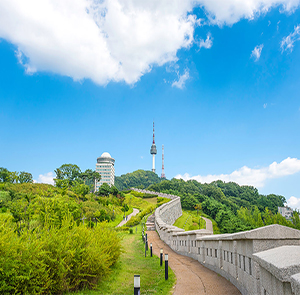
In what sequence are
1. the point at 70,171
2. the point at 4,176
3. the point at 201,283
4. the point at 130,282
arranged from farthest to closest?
the point at 70,171
the point at 4,176
the point at 130,282
the point at 201,283

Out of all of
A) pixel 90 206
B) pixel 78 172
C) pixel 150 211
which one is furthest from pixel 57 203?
pixel 78 172

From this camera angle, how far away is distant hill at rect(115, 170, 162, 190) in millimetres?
167000

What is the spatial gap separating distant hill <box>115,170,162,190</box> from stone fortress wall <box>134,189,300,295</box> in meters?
155

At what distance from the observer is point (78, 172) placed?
286 ft

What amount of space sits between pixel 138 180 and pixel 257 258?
560ft

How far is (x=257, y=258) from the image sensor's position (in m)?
3.67

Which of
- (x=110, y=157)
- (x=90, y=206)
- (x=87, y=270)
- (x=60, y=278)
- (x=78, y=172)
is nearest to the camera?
(x=60, y=278)

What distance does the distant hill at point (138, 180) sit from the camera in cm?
16700

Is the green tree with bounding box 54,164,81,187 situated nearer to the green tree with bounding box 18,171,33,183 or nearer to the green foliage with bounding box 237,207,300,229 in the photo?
the green tree with bounding box 18,171,33,183

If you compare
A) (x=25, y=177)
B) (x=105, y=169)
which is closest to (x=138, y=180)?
(x=105, y=169)

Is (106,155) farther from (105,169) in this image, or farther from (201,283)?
(201,283)

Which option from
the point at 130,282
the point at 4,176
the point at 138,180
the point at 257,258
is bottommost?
the point at 130,282

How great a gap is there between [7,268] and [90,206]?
3621 cm

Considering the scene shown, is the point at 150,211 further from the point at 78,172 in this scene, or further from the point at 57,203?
the point at 78,172
